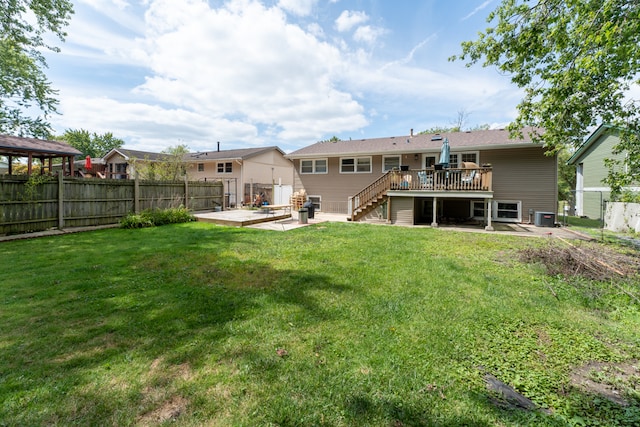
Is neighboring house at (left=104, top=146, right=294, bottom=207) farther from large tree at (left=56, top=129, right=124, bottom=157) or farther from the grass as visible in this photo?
large tree at (left=56, top=129, right=124, bottom=157)

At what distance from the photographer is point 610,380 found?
2.46 meters

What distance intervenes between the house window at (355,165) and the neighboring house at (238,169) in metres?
5.87

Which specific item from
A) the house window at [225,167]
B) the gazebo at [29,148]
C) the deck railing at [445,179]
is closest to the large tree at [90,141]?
the house window at [225,167]

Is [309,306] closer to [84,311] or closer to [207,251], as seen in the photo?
[84,311]

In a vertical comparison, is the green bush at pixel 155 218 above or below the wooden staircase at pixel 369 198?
below

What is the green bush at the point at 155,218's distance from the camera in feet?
34.1

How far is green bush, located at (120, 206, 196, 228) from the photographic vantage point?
1039cm

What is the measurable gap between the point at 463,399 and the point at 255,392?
1.64 metres

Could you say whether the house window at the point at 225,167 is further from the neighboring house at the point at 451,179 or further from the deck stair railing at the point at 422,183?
the deck stair railing at the point at 422,183

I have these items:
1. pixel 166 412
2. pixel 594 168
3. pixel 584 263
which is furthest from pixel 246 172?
pixel 594 168

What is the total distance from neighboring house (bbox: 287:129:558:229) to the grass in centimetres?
694

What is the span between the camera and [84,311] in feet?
11.3

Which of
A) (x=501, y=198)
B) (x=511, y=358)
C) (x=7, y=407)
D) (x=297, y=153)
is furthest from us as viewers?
(x=297, y=153)

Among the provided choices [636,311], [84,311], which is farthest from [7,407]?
[636,311]
